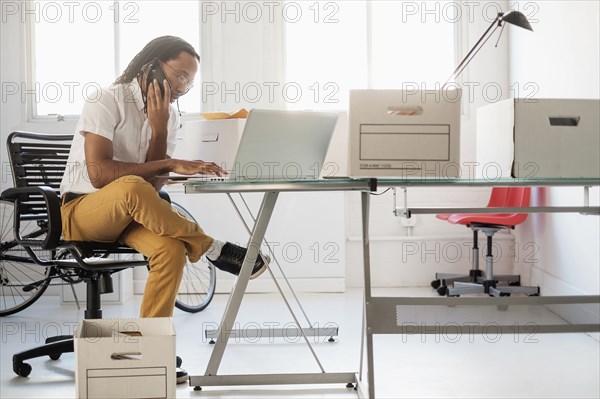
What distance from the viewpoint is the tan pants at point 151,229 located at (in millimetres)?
2627

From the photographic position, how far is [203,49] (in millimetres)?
5121

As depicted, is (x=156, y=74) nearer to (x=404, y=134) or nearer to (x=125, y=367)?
(x=404, y=134)

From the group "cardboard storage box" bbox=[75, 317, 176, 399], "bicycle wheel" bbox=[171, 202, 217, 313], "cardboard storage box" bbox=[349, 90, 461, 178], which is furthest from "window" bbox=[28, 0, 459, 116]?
"cardboard storage box" bbox=[75, 317, 176, 399]

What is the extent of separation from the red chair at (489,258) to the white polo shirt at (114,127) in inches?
89.3

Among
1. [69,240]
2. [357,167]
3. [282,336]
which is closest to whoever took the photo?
[357,167]

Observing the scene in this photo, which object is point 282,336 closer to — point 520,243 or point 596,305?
point 596,305

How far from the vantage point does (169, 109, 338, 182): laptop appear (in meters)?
2.31

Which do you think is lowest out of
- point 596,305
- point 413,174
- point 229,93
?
point 596,305

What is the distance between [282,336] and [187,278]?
4.89ft

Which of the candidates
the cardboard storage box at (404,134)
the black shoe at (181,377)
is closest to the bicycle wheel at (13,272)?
the black shoe at (181,377)

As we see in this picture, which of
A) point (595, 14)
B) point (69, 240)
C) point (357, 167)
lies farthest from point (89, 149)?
point (595, 14)

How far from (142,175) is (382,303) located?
3.19 ft

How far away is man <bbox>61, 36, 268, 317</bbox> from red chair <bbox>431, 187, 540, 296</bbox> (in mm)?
2016

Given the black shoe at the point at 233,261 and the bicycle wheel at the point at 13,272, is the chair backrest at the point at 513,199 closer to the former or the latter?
the black shoe at the point at 233,261
